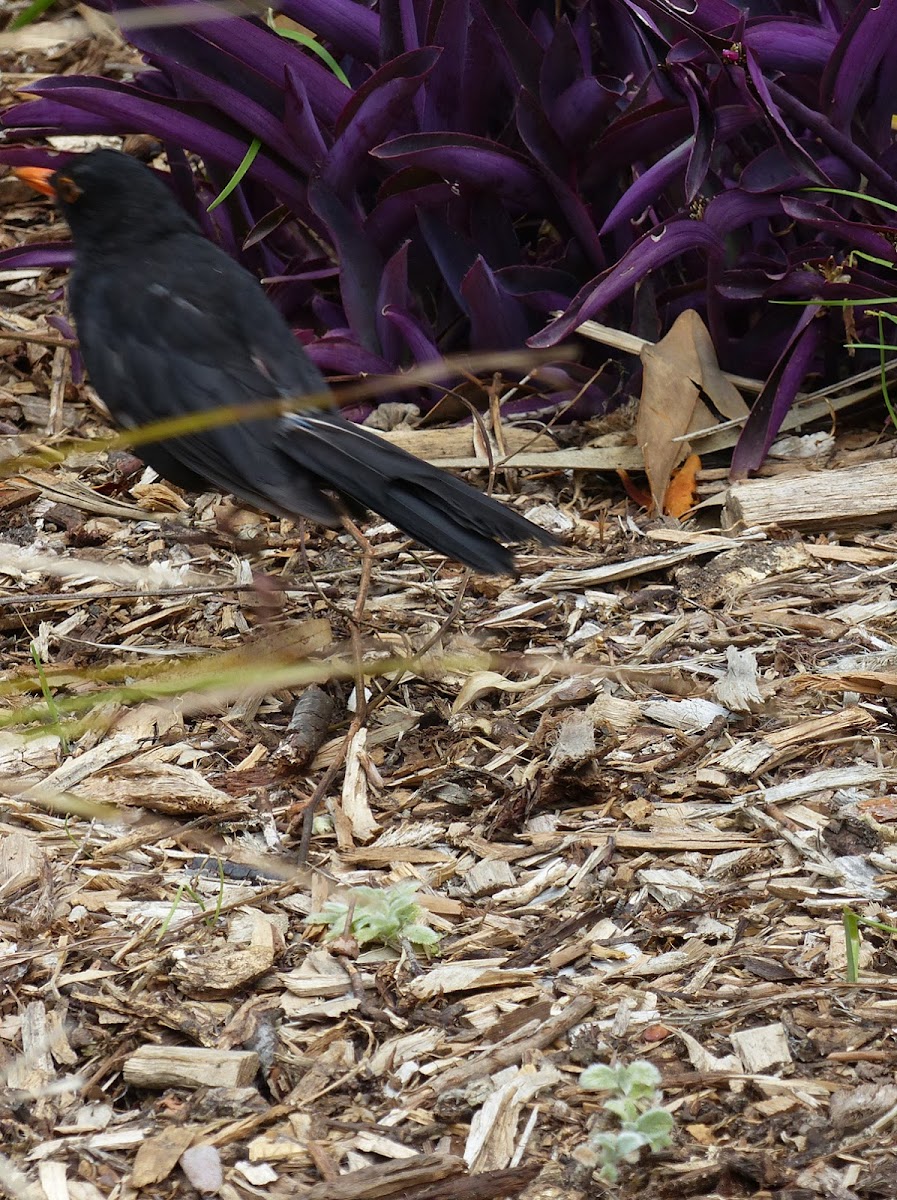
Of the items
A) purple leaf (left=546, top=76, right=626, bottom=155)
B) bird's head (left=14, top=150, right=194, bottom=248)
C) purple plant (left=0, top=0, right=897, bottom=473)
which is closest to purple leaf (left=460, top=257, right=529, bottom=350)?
purple plant (left=0, top=0, right=897, bottom=473)

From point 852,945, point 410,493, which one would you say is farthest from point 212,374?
point 852,945

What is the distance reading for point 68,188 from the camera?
134 inches

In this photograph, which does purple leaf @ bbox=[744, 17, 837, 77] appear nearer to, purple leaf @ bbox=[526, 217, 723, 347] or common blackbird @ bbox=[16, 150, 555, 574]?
purple leaf @ bbox=[526, 217, 723, 347]

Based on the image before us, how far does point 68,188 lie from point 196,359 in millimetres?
715

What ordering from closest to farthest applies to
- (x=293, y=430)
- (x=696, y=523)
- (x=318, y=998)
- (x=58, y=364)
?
(x=318, y=998), (x=293, y=430), (x=696, y=523), (x=58, y=364)

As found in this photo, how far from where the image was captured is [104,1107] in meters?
1.82

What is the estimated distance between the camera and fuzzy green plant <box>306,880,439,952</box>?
6.75 ft

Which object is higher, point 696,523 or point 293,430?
point 293,430

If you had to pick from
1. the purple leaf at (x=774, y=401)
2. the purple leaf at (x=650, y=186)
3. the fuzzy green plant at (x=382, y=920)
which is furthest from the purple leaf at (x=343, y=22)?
the fuzzy green plant at (x=382, y=920)

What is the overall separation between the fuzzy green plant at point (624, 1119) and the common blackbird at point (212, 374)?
1116mm

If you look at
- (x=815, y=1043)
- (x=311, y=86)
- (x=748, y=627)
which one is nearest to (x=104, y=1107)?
(x=815, y=1043)

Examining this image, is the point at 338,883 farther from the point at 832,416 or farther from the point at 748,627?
the point at 832,416

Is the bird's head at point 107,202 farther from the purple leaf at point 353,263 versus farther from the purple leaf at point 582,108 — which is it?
the purple leaf at point 582,108

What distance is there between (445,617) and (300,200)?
4.50 ft
